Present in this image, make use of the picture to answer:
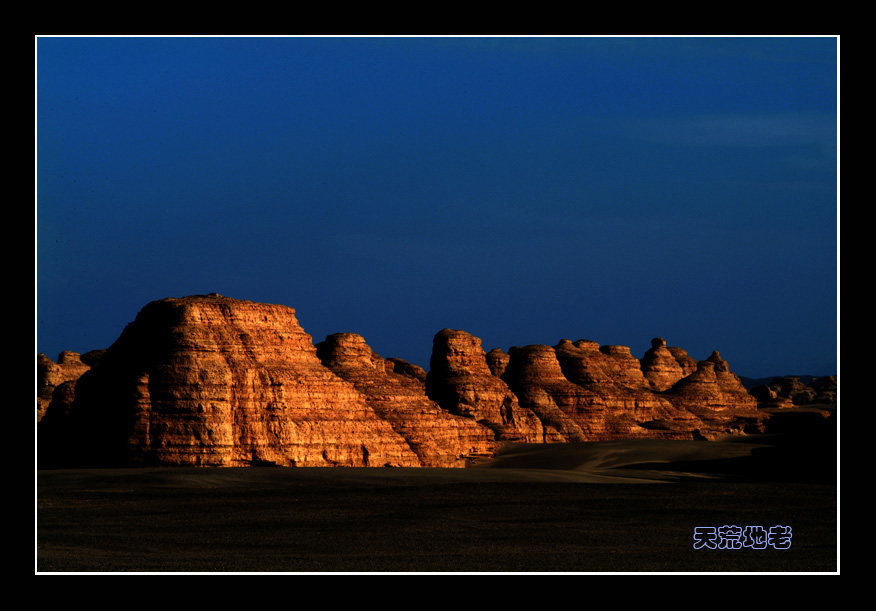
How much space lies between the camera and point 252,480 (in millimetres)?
36000

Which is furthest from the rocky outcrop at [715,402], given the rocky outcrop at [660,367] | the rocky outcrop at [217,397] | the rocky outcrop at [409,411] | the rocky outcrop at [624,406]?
the rocky outcrop at [217,397]

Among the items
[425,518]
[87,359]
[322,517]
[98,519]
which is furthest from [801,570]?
[87,359]

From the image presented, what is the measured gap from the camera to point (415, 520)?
26547 millimetres

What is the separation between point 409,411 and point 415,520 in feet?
80.7

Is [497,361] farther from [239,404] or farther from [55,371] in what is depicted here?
[239,404]

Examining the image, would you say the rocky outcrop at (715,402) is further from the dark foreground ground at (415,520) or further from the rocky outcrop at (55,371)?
the rocky outcrop at (55,371)

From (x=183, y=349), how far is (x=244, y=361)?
2410 millimetres

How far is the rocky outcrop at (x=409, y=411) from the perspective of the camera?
50.0m

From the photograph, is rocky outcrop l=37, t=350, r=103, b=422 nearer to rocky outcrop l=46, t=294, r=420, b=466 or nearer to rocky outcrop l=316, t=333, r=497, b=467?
rocky outcrop l=316, t=333, r=497, b=467

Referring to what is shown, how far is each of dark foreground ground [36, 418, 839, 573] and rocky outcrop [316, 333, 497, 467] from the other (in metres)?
6.43

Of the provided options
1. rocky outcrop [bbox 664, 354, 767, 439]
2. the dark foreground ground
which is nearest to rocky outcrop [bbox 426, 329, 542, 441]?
the dark foreground ground

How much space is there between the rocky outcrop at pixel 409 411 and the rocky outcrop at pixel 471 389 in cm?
668

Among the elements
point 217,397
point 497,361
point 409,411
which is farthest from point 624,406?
point 217,397

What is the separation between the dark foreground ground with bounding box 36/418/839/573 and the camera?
20.6 metres
